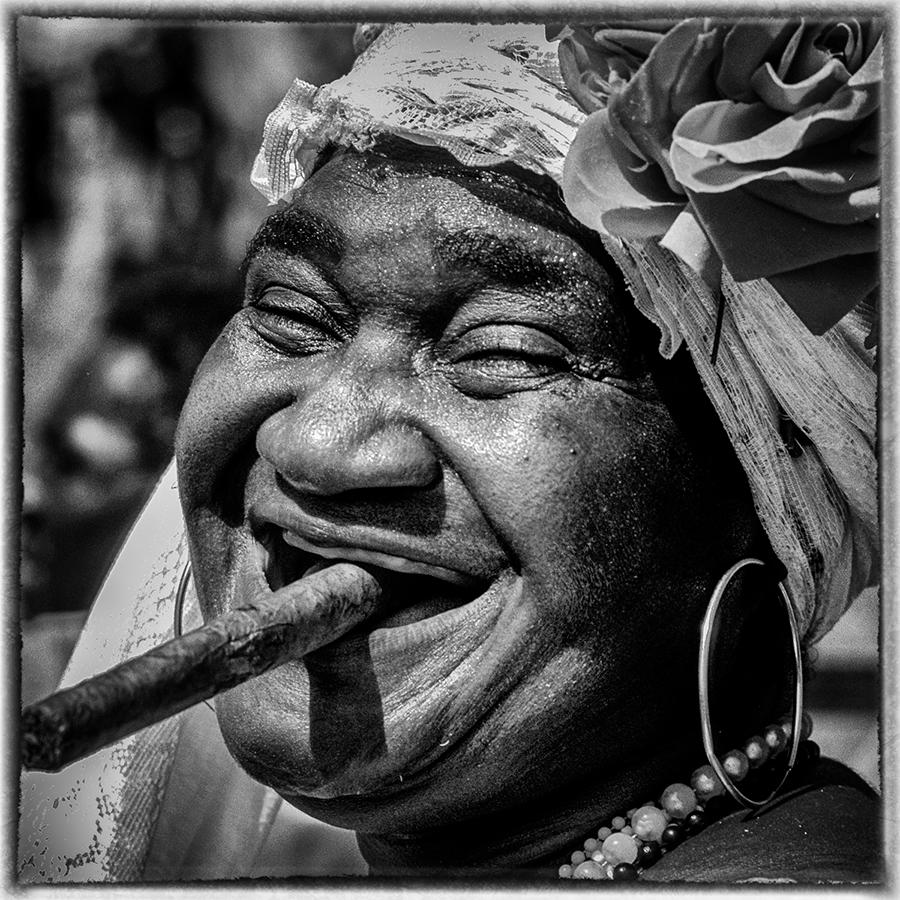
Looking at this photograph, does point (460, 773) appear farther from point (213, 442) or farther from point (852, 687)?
point (852, 687)

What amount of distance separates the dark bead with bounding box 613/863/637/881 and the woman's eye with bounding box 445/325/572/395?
510 mm

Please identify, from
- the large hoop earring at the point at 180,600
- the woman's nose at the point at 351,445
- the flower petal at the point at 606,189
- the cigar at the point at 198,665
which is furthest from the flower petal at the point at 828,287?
the large hoop earring at the point at 180,600

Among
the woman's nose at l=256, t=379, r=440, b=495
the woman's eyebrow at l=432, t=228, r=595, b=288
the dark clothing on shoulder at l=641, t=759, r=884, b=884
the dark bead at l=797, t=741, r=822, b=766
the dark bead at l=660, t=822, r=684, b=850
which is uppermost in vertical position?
the woman's eyebrow at l=432, t=228, r=595, b=288

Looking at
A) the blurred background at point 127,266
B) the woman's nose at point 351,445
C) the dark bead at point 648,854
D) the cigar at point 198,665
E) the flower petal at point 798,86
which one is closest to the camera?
the cigar at point 198,665

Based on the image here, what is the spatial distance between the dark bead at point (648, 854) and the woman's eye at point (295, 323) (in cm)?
62

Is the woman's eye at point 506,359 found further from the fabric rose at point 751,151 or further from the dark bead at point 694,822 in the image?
the dark bead at point 694,822

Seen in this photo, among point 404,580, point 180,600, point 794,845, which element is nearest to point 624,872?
point 794,845

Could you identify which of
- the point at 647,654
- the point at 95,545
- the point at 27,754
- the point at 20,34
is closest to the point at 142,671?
the point at 27,754

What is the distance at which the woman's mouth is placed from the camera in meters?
1.47

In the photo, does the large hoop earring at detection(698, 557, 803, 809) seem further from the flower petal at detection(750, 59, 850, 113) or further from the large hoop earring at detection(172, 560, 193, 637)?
the large hoop earring at detection(172, 560, 193, 637)

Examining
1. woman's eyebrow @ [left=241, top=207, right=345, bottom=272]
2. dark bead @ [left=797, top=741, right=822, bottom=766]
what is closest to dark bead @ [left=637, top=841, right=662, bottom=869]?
dark bead @ [left=797, top=741, right=822, bottom=766]

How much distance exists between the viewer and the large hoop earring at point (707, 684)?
4.91 ft

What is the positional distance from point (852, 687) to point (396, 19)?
1.12 metres

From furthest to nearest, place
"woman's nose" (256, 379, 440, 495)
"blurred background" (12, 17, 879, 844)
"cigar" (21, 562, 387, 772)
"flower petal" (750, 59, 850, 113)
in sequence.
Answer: "blurred background" (12, 17, 879, 844), "woman's nose" (256, 379, 440, 495), "flower petal" (750, 59, 850, 113), "cigar" (21, 562, 387, 772)
